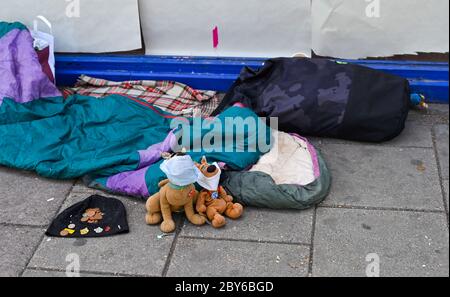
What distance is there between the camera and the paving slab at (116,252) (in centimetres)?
305

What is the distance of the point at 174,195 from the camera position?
314cm

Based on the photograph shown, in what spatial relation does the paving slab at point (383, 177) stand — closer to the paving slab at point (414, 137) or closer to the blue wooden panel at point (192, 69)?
the paving slab at point (414, 137)

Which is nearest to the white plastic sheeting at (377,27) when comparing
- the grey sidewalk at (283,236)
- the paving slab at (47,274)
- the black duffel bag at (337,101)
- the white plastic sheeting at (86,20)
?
the black duffel bag at (337,101)

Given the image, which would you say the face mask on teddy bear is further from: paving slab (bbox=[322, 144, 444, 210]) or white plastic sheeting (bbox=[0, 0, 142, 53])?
white plastic sheeting (bbox=[0, 0, 142, 53])

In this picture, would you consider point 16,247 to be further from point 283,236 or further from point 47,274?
point 283,236

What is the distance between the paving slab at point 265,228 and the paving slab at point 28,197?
703mm

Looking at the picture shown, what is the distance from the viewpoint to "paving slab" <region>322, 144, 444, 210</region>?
337 centimetres

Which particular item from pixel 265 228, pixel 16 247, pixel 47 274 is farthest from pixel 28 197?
pixel 265 228

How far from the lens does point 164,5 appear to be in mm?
4215

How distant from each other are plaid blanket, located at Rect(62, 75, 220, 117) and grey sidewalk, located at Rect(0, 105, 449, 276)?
2.65ft

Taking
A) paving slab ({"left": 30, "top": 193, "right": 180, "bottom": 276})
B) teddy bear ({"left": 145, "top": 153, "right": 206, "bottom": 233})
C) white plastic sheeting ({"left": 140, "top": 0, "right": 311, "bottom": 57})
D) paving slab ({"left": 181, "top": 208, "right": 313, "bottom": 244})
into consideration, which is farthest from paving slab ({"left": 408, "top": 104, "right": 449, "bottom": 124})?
paving slab ({"left": 30, "top": 193, "right": 180, "bottom": 276})
